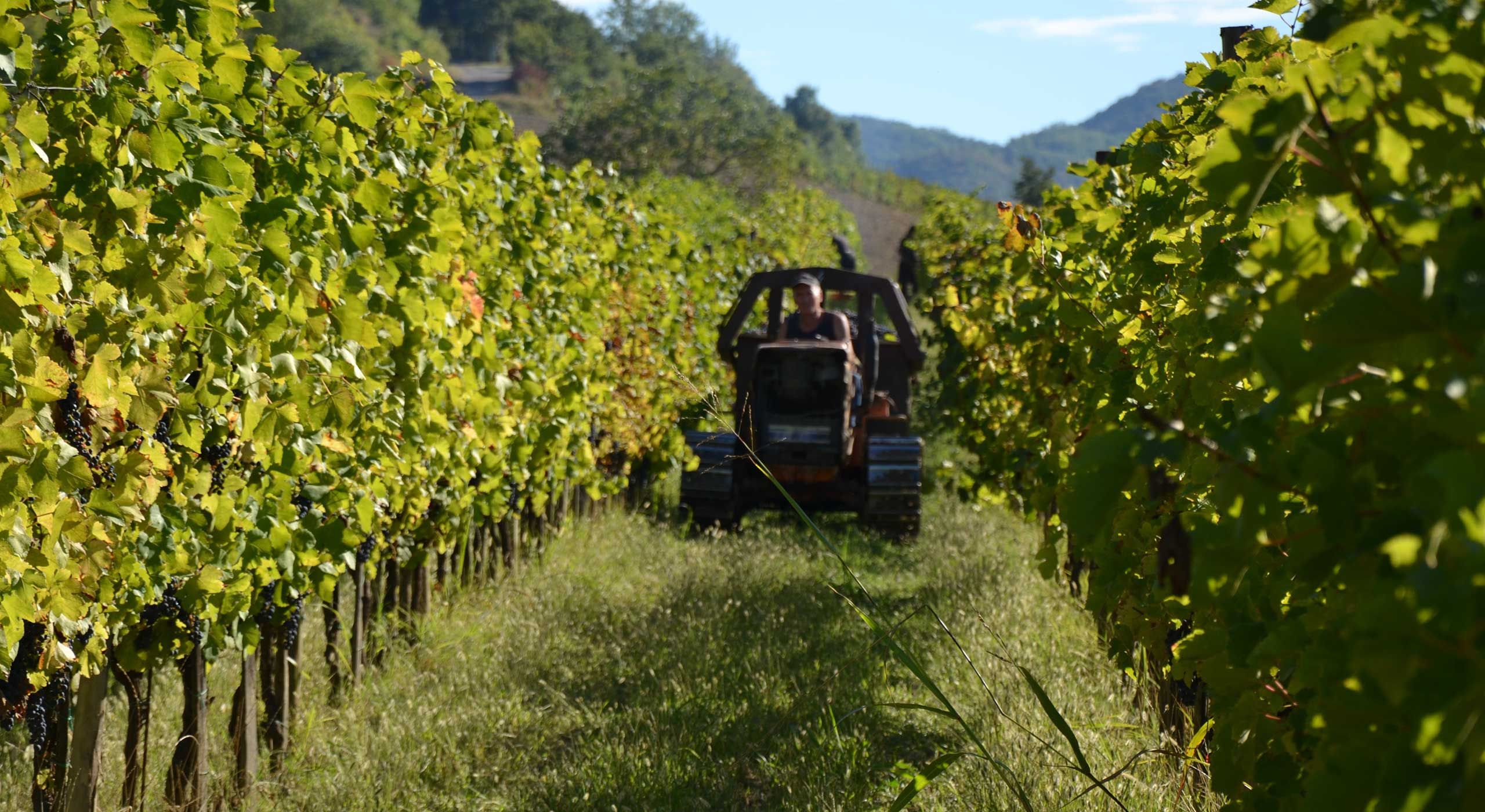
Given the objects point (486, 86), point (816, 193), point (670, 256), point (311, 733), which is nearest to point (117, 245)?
point (311, 733)

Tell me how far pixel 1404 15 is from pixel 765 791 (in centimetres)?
321

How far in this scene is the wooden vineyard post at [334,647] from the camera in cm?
460

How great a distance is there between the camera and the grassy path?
376 cm

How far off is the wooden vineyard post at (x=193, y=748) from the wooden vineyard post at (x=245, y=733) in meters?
0.20

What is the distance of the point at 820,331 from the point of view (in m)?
8.66

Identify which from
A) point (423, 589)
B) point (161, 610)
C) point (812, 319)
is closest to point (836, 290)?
point (812, 319)

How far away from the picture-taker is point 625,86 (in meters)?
45.1

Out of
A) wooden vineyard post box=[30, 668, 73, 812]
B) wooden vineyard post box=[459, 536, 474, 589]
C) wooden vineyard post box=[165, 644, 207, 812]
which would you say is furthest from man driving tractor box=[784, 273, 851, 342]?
wooden vineyard post box=[30, 668, 73, 812]

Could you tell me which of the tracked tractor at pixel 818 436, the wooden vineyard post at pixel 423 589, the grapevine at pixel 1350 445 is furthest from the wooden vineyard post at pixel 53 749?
the tracked tractor at pixel 818 436

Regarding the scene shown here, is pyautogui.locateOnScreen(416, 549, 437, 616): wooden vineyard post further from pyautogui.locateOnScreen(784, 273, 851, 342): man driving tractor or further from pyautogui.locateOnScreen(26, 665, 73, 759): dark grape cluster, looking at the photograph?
pyautogui.locateOnScreen(784, 273, 851, 342): man driving tractor

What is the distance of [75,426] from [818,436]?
18.6 ft

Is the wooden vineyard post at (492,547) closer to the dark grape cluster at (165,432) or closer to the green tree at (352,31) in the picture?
the dark grape cluster at (165,432)

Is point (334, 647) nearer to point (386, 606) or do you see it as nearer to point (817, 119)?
point (386, 606)

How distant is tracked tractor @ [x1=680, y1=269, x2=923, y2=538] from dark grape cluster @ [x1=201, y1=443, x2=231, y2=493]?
14.4 ft
